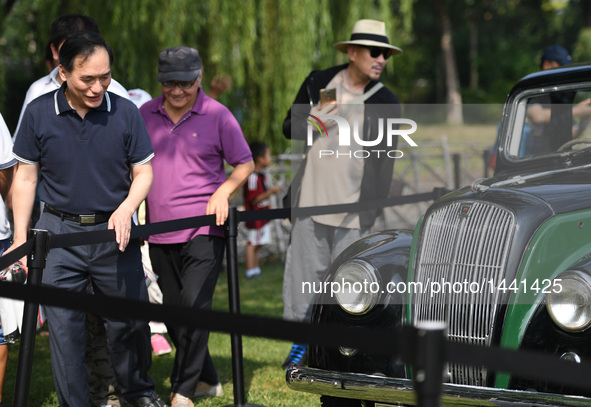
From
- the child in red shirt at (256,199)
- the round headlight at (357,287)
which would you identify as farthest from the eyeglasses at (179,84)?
the child in red shirt at (256,199)

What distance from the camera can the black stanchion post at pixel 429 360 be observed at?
2422 mm

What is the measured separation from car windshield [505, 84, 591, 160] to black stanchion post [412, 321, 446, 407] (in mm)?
2926

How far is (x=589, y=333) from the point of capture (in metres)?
3.48

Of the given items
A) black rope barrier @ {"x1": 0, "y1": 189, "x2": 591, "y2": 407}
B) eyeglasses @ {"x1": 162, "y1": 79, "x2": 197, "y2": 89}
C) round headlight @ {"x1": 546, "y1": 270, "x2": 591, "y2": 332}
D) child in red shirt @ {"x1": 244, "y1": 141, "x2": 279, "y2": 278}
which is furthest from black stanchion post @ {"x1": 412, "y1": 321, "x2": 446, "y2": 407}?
child in red shirt @ {"x1": 244, "y1": 141, "x2": 279, "y2": 278}

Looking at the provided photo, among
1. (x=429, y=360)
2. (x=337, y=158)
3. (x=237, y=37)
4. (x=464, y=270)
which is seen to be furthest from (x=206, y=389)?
(x=237, y=37)

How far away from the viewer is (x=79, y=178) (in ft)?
13.7

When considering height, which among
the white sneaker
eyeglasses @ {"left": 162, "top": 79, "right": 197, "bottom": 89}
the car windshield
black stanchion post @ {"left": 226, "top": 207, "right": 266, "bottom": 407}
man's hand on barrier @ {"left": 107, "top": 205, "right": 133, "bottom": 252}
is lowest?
the white sneaker

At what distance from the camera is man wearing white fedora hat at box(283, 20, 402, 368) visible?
17.8ft

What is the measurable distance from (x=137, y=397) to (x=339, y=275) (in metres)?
1.35

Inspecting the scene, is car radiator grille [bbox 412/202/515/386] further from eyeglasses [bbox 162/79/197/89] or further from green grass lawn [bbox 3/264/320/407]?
eyeglasses [bbox 162/79/197/89]

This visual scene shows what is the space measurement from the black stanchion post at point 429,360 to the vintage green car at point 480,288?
3.97 ft

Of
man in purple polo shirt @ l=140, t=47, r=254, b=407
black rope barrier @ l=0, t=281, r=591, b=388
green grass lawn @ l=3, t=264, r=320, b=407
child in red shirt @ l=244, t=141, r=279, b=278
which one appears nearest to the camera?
black rope barrier @ l=0, t=281, r=591, b=388

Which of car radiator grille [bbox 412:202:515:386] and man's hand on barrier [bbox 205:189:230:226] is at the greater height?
man's hand on barrier [bbox 205:189:230:226]

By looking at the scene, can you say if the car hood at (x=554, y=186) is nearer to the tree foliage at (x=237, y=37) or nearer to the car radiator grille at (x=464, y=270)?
the car radiator grille at (x=464, y=270)
